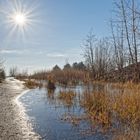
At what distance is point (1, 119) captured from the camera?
386 inches

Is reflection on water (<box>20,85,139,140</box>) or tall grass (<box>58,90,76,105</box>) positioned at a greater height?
tall grass (<box>58,90,76,105</box>)

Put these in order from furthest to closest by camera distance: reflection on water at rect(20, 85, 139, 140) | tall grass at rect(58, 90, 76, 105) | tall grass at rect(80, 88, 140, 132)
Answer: tall grass at rect(58, 90, 76, 105) → tall grass at rect(80, 88, 140, 132) → reflection on water at rect(20, 85, 139, 140)

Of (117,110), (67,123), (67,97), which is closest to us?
(67,123)

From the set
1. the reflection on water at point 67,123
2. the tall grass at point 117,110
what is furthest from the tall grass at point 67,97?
the tall grass at point 117,110

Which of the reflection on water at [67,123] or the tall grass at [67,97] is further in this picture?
the tall grass at [67,97]

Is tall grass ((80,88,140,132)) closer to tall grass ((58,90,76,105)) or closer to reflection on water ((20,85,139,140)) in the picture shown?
reflection on water ((20,85,139,140))

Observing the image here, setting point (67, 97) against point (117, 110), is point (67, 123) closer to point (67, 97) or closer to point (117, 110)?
point (117, 110)

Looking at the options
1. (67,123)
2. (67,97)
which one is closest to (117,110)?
(67,123)

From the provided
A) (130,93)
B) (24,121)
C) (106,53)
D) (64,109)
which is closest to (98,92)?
(64,109)

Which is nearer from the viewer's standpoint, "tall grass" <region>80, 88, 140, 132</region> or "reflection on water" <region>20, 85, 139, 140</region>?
"reflection on water" <region>20, 85, 139, 140</region>

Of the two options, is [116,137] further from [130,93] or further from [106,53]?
[106,53]

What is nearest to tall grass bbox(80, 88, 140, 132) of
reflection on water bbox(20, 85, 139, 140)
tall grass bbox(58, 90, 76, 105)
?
reflection on water bbox(20, 85, 139, 140)

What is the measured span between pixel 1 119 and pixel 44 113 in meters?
2.03

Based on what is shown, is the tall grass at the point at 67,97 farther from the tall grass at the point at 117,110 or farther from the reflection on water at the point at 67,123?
the tall grass at the point at 117,110
